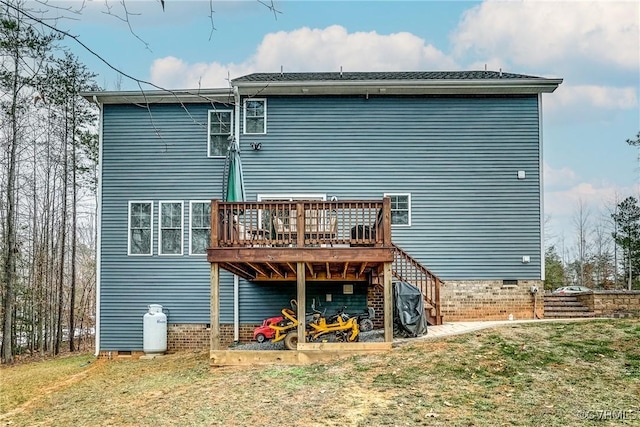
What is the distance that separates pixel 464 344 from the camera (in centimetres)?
934

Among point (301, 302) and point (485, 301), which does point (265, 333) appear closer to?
point (301, 302)

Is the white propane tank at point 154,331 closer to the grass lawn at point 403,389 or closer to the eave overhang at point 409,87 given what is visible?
the grass lawn at point 403,389

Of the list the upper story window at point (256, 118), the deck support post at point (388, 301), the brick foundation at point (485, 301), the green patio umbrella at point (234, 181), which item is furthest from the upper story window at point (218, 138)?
the brick foundation at point (485, 301)

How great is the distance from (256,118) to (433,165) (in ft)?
13.8

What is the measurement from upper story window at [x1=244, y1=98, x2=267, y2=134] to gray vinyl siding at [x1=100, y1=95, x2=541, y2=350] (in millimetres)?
171

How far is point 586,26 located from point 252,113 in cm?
1025

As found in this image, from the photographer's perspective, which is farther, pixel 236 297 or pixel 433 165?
pixel 433 165

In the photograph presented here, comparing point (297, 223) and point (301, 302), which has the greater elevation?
point (297, 223)

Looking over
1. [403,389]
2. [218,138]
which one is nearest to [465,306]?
[403,389]

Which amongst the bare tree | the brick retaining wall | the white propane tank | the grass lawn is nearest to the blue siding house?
the white propane tank

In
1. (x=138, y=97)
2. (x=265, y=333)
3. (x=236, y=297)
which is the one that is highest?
(x=138, y=97)

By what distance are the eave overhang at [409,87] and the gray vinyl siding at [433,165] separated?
0.20m

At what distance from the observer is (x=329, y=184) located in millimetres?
12656

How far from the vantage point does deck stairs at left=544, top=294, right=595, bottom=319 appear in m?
13.0
